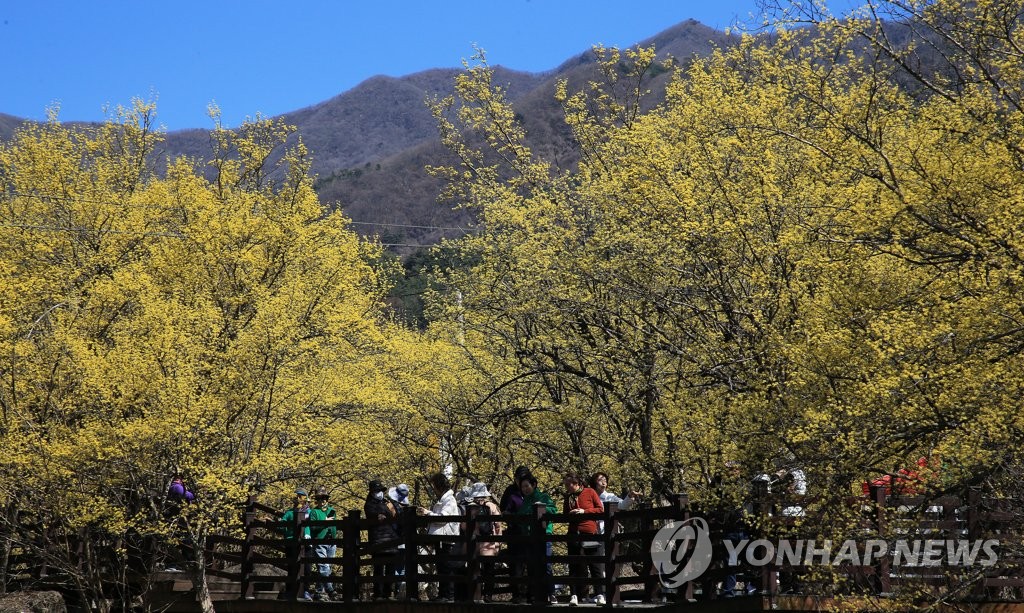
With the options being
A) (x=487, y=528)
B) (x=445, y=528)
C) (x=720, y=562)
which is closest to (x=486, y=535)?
(x=487, y=528)

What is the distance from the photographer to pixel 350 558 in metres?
15.3

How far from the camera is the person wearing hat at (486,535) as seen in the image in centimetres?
1353

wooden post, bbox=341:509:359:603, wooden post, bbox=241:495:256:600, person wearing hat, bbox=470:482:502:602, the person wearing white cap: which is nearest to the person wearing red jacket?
person wearing hat, bbox=470:482:502:602

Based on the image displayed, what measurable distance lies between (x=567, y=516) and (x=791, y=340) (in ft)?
10.4

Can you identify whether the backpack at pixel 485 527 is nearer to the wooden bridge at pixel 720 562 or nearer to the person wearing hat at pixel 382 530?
the wooden bridge at pixel 720 562

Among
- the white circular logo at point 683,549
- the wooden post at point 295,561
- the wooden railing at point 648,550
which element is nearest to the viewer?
the wooden railing at point 648,550

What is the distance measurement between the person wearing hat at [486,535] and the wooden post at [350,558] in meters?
1.97

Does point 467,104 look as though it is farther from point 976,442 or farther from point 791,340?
point 976,442

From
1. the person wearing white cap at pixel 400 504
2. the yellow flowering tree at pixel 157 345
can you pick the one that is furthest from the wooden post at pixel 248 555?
the person wearing white cap at pixel 400 504

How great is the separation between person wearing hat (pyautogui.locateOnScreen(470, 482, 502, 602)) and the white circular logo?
2.03 m

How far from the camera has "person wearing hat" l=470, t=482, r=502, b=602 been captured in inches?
533

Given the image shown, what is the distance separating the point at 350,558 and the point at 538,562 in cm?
332

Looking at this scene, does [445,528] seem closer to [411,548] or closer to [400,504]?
[411,548]

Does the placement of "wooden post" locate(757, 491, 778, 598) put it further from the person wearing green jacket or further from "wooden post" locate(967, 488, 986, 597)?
the person wearing green jacket
